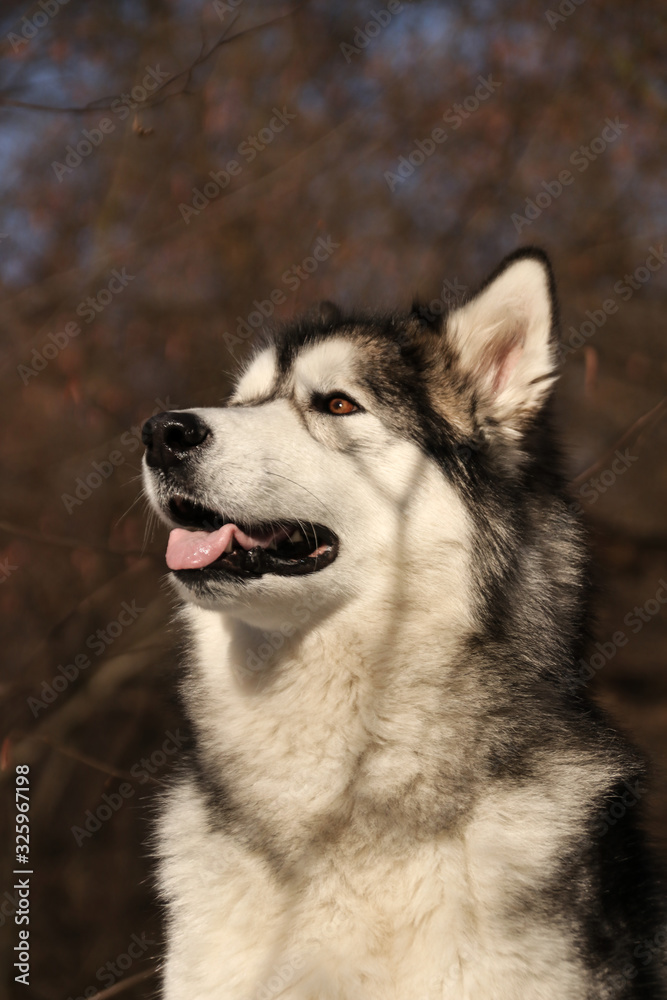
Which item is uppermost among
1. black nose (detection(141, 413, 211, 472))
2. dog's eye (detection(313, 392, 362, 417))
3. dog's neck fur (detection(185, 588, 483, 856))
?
dog's eye (detection(313, 392, 362, 417))

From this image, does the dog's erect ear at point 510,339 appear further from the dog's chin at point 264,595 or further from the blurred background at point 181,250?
the blurred background at point 181,250

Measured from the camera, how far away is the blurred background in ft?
18.5

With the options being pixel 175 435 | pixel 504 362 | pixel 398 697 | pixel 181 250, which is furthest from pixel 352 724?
pixel 181 250

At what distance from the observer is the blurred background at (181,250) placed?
5.64 meters

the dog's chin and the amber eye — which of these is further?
the amber eye

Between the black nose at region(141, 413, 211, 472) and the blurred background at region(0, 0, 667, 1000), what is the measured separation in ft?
9.55

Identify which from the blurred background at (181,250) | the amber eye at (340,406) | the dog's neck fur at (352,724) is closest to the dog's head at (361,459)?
the amber eye at (340,406)

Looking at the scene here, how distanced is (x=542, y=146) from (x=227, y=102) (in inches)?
97.4

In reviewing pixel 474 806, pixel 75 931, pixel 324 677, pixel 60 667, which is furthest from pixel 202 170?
pixel 75 931

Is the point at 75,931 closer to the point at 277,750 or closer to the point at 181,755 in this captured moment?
the point at 181,755

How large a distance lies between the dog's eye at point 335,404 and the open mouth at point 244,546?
0.45 metres

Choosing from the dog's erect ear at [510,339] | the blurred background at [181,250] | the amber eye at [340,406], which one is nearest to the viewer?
the dog's erect ear at [510,339]

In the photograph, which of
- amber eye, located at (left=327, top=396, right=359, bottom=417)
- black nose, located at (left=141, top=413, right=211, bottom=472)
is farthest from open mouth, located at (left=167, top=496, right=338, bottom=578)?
amber eye, located at (left=327, top=396, right=359, bottom=417)

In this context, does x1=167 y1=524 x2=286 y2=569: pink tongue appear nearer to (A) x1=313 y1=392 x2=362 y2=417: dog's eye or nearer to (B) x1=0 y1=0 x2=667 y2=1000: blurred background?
(A) x1=313 y1=392 x2=362 y2=417: dog's eye
